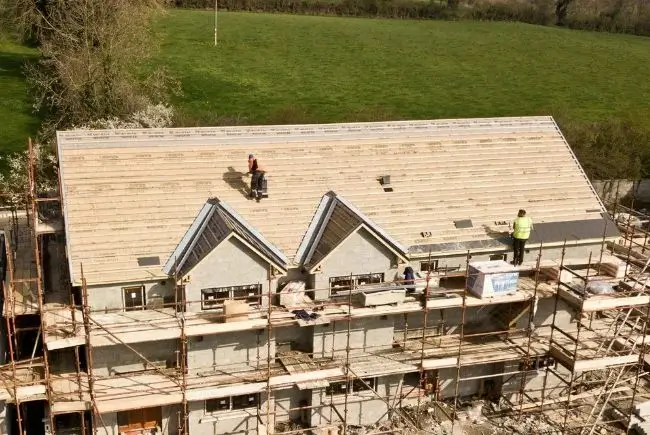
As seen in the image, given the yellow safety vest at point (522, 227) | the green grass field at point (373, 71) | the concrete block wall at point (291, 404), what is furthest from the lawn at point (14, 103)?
the yellow safety vest at point (522, 227)

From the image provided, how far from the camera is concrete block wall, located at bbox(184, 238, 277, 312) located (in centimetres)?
2548

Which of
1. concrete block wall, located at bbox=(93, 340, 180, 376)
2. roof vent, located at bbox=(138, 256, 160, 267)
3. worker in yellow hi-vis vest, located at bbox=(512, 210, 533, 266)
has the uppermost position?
worker in yellow hi-vis vest, located at bbox=(512, 210, 533, 266)

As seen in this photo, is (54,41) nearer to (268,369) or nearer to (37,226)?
(37,226)

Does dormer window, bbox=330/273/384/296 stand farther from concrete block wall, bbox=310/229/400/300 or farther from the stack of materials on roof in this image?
the stack of materials on roof

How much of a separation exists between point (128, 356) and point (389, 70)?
203ft

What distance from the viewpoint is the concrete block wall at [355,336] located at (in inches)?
1081

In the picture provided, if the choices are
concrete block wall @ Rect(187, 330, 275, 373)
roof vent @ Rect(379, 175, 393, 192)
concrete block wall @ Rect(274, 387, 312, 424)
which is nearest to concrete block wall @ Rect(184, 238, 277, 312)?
concrete block wall @ Rect(187, 330, 275, 373)

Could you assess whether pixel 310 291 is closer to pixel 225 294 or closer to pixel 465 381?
pixel 225 294

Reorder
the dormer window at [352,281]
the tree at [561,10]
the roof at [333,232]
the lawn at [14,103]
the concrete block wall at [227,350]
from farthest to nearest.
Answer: the tree at [561,10], the lawn at [14,103], the dormer window at [352,281], the roof at [333,232], the concrete block wall at [227,350]

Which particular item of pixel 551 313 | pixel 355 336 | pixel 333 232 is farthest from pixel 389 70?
pixel 355 336

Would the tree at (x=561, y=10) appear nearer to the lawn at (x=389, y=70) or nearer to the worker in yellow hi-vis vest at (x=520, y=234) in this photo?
the lawn at (x=389, y=70)

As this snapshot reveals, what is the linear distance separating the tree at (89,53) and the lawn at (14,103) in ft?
12.0

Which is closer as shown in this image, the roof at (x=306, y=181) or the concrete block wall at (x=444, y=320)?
the roof at (x=306, y=181)

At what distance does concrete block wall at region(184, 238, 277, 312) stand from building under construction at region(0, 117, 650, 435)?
0.25 feet
